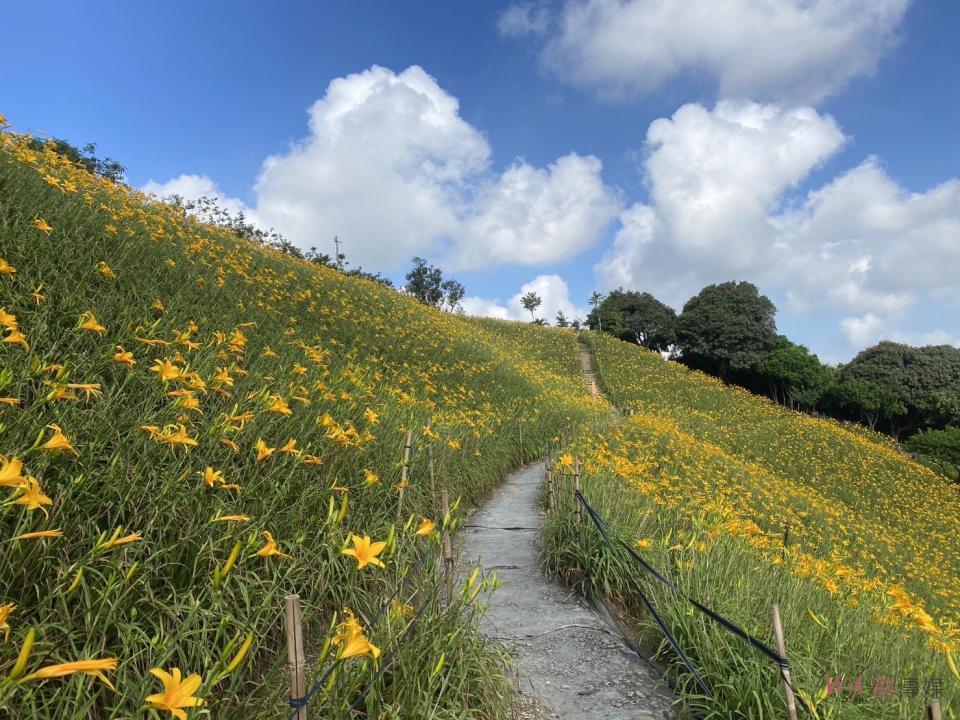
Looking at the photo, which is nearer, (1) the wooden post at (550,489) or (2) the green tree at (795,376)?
(1) the wooden post at (550,489)

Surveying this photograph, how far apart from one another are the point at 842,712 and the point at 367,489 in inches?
115

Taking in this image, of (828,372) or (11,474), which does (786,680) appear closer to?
(11,474)

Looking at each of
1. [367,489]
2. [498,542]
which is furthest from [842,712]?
[498,542]

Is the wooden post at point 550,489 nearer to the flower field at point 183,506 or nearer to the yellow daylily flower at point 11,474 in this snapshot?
the flower field at point 183,506

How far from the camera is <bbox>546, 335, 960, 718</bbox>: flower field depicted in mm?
2656

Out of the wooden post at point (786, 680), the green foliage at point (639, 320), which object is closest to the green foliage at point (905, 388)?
the green foliage at point (639, 320)

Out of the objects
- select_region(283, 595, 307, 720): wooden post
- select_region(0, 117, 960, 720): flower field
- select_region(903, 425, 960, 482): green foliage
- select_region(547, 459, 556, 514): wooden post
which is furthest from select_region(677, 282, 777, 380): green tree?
select_region(283, 595, 307, 720): wooden post

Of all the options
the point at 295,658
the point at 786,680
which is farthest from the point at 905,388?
the point at 295,658

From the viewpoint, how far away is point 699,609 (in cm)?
298

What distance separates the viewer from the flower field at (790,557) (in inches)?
105

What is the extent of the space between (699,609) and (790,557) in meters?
1.99

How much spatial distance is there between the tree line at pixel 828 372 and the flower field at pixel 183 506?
22.9m

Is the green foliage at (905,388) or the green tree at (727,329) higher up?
the green tree at (727,329)

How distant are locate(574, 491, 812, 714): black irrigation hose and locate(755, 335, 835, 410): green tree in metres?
29.5
